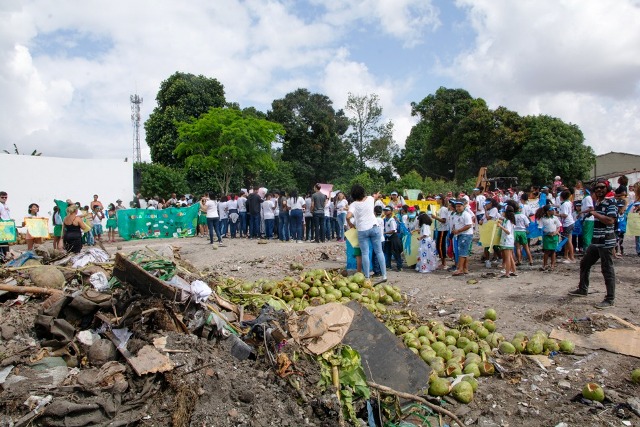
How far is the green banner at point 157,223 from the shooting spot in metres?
18.3

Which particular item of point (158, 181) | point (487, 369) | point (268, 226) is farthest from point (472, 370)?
point (158, 181)

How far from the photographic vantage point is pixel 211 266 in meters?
11.4

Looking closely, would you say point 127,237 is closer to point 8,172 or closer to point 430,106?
point 8,172

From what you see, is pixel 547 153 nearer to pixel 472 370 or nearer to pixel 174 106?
pixel 174 106

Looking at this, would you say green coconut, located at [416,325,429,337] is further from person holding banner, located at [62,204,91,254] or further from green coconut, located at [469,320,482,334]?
person holding banner, located at [62,204,91,254]

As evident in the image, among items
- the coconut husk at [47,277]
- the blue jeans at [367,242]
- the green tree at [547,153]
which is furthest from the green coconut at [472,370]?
the green tree at [547,153]

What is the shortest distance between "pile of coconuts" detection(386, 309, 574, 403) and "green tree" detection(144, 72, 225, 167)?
2880 centimetres

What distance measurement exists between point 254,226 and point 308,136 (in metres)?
22.2

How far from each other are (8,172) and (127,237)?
8.89 meters

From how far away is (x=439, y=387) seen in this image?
14.8 ft

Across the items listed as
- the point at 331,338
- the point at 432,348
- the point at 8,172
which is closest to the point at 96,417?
the point at 331,338

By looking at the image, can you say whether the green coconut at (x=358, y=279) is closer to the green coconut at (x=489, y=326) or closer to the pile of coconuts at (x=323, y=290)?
the pile of coconuts at (x=323, y=290)

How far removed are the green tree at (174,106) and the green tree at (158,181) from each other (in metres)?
3.80

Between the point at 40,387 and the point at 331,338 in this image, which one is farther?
the point at 331,338
